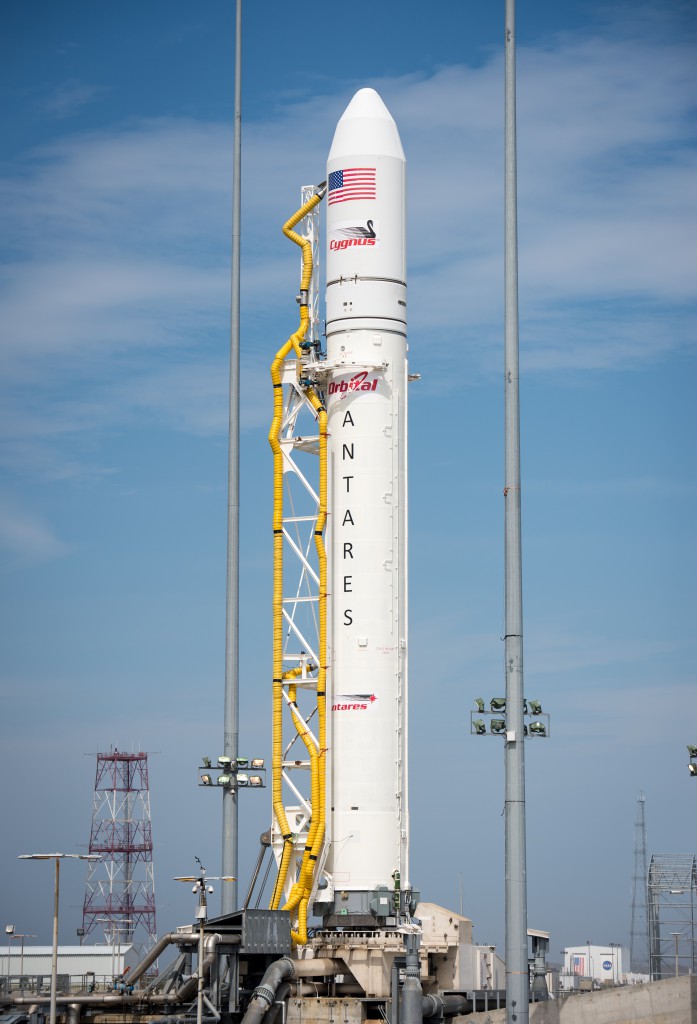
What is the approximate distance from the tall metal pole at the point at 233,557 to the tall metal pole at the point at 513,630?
1195cm

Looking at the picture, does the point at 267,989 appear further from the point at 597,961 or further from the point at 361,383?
the point at 597,961

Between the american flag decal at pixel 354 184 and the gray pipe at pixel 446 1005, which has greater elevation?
the american flag decal at pixel 354 184

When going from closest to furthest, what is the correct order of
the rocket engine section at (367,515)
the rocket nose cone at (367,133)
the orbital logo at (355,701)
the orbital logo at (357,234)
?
the rocket engine section at (367,515)
the orbital logo at (355,701)
the orbital logo at (357,234)
the rocket nose cone at (367,133)

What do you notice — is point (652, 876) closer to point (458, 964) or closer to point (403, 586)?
point (458, 964)

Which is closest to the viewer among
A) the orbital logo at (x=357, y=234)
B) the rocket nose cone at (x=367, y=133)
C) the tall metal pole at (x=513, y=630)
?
the tall metal pole at (x=513, y=630)

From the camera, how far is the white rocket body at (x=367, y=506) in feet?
182

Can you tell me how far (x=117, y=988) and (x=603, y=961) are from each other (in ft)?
169

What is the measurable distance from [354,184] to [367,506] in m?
10.9

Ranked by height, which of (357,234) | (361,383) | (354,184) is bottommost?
(361,383)

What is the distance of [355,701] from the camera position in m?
56.3

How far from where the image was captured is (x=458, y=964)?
58.2 meters

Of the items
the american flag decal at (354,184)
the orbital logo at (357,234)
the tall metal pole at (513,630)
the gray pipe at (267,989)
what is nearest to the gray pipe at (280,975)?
the gray pipe at (267,989)

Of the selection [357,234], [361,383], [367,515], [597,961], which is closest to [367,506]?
[367,515]

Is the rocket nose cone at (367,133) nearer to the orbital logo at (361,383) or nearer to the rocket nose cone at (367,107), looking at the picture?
the rocket nose cone at (367,107)
